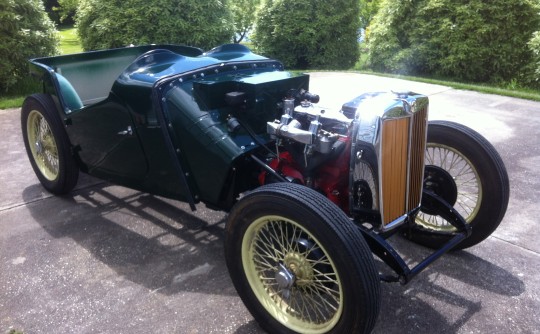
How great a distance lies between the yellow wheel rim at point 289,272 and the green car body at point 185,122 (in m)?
0.62

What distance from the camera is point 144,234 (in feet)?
10.9

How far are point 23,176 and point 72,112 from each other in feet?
4.40

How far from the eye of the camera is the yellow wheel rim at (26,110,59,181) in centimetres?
399

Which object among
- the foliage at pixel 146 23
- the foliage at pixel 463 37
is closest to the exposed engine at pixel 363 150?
the foliage at pixel 146 23

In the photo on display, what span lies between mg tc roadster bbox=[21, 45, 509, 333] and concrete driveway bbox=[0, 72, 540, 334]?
0.23 metres

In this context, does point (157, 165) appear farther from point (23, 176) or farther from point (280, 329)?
point (23, 176)

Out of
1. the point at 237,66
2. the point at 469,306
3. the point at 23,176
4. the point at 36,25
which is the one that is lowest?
the point at 469,306

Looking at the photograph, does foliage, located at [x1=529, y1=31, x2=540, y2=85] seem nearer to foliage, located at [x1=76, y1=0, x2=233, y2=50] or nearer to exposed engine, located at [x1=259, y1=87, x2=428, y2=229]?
foliage, located at [x1=76, y1=0, x2=233, y2=50]

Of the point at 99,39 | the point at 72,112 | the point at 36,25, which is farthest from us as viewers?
the point at 99,39

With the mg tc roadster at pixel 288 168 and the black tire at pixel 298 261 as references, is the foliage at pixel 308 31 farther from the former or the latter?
the black tire at pixel 298 261

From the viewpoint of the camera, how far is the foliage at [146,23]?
8.31 metres

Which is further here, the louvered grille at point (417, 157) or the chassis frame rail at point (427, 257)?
the louvered grille at point (417, 157)

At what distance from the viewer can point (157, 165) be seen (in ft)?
10.2

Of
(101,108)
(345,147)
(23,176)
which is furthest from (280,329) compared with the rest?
(23,176)
